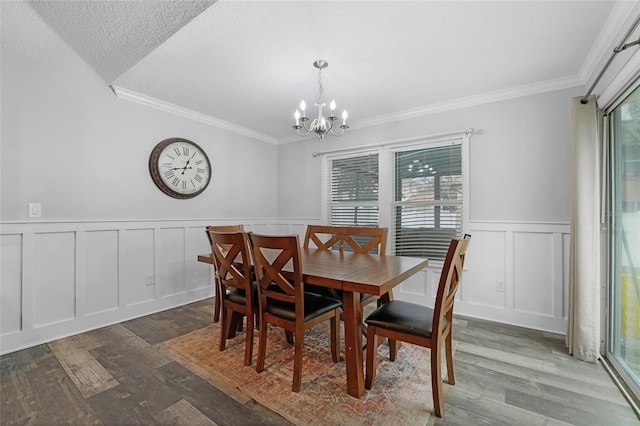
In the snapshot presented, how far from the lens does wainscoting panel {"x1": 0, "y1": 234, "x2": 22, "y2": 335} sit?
218 centimetres

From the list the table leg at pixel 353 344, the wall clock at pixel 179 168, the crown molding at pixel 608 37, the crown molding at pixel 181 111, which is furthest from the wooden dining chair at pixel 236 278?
the crown molding at pixel 608 37

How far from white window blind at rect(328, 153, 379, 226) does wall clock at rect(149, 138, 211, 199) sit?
1735 mm

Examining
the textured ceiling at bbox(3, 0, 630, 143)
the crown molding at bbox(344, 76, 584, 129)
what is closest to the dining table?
the textured ceiling at bbox(3, 0, 630, 143)

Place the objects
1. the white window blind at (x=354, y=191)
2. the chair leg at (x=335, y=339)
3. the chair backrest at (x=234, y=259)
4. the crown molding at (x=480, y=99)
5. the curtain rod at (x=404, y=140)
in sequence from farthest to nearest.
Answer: the white window blind at (x=354, y=191), the curtain rod at (x=404, y=140), the crown molding at (x=480, y=99), the chair leg at (x=335, y=339), the chair backrest at (x=234, y=259)

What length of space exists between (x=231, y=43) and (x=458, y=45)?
165 centimetres

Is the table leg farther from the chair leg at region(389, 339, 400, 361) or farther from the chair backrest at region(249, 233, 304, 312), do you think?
the chair leg at region(389, 339, 400, 361)

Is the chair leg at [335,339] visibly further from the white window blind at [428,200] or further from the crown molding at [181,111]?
the crown molding at [181,111]

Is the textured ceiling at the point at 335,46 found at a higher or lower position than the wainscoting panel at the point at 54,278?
higher

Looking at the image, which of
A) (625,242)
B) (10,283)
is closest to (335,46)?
(625,242)

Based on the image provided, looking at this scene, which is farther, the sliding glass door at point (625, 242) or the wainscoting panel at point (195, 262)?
the wainscoting panel at point (195, 262)

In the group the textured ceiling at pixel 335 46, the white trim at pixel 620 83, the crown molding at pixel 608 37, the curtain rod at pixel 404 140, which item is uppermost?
the textured ceiling at pixel 335 46

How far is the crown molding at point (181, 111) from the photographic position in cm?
285

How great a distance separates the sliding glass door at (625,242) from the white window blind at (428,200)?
120cm

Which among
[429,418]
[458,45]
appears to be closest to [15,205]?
[429,418]
